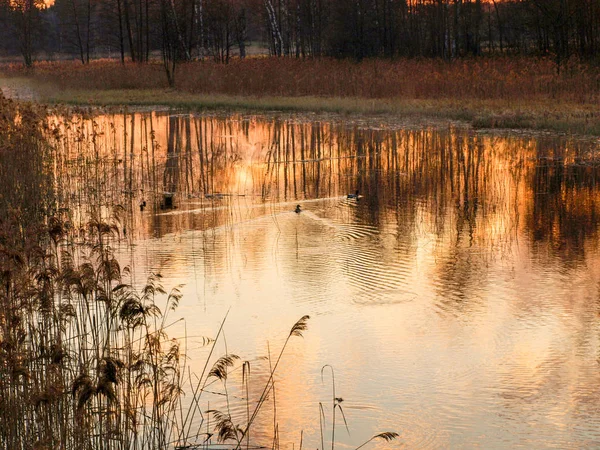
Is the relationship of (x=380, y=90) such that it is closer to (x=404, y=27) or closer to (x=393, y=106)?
(x=393, y=106)

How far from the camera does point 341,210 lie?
1310cm

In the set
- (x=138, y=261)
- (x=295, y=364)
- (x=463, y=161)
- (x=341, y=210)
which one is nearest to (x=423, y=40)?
(x=463, y=161)

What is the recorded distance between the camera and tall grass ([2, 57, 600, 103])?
82.3 feet

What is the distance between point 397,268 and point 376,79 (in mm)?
19270

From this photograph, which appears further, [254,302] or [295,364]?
[254,302]

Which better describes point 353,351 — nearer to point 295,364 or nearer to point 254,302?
point 295,364

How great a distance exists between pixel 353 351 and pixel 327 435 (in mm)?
1534

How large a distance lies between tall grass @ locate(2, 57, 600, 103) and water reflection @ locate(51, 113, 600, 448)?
6.30m

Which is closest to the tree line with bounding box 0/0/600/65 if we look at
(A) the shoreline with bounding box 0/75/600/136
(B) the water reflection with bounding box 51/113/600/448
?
(A) the shoreline with bounding box 0/75/600/136

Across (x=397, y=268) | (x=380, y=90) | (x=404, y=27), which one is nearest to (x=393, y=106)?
(x=380, y=90)

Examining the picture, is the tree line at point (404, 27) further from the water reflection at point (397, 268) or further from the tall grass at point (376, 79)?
the water reflection at point (397, 268)

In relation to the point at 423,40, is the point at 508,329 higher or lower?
lower

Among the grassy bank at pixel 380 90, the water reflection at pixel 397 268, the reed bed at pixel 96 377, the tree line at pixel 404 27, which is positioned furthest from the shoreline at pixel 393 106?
the reed bed at pixel 96 377

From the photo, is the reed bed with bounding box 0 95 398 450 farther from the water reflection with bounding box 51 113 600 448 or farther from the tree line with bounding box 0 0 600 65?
the tree line with bounding box 0 0 600 65
